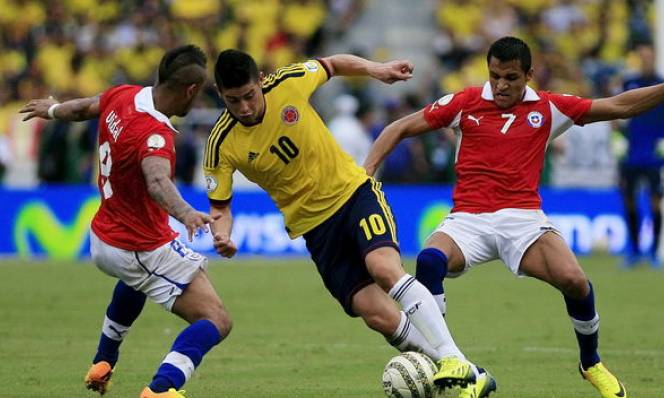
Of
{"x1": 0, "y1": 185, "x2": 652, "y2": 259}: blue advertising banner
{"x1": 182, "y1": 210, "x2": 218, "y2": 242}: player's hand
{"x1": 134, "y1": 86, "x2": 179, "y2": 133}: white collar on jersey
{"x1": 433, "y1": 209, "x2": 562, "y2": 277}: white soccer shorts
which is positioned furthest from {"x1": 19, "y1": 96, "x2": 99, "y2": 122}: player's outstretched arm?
{"x1": 0, "y1": 185, "x2": 652, "y2": 259}: blue advertising banner

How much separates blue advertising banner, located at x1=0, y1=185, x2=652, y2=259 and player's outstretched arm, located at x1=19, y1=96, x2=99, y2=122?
1219 cm

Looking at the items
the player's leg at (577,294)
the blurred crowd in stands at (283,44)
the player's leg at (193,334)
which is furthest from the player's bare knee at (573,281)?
the blurred crowd in stands at (283,44)

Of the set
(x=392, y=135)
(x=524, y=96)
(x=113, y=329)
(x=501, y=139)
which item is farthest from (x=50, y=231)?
(x=524, y=96)

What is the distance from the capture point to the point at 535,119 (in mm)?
9430

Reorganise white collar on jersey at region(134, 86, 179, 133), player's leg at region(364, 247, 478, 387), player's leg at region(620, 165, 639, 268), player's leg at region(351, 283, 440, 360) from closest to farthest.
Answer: player's leg at region(364, 247, 478, 387), white collar on jersey at region(134, 86, 179, 133), player's leg at region(351, 283, 440, 360), player's leg at region(620, 165, 639, 268)

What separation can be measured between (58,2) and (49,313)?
50.7ft

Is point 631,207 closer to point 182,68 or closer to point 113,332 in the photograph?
point 113,332

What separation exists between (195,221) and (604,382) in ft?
10.1

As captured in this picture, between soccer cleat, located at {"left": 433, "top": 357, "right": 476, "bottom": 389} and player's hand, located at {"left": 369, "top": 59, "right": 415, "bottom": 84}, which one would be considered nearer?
soccer cleat, located at {"left": 433, "top": 357, "right": 476, "bottom": 389}

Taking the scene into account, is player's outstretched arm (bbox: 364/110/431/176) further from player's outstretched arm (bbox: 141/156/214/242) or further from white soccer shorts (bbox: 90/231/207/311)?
player's outstretched arm (bbox: 141/156/214/242)

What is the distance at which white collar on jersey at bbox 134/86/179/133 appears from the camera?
830cm

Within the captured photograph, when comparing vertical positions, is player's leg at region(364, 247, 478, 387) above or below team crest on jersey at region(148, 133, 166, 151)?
below

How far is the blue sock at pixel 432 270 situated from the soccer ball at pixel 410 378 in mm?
837

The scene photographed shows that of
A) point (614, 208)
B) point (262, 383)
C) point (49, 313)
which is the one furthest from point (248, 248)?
point (262, 383)
